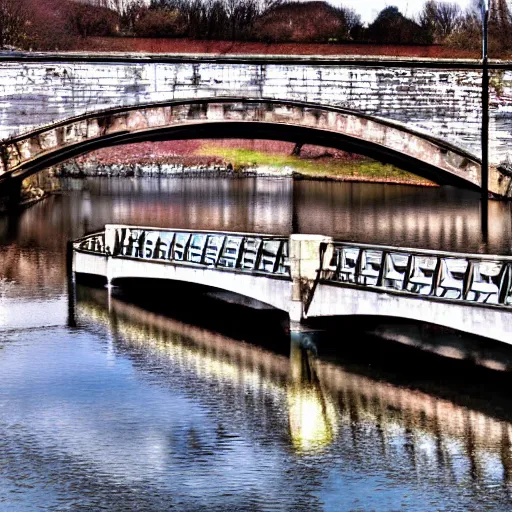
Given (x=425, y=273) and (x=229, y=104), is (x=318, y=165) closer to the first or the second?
(x=229, y=104)

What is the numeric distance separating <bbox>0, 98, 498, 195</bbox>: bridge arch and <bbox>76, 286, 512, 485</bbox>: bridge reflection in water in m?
20.2

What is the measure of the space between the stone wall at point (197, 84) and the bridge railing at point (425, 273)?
73.1ft

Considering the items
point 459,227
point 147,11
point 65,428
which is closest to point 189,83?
point 459,227

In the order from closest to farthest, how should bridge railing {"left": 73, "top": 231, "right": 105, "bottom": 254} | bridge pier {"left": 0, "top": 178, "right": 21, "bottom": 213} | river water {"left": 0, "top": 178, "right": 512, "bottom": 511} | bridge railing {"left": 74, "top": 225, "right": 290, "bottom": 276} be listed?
river water {"left": 0, "top": 178, "right": 512, "bottom": 511}
bridge railing {"left": 74, "top": 225, "right": 290, "bottom": 276}
bridge railing {"left": 73, "top": 231, "right": 105, "bottom": 254}
bridge pier {"left": 0, "top": 178, "right": 21, "bottom": 213}

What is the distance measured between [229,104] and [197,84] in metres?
1.23

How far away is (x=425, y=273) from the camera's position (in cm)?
2527

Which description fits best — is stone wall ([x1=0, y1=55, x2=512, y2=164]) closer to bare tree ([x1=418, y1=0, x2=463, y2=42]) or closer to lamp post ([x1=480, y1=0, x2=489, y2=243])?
lamp post ([x1=480, y1=0, x2=489, y2=243])

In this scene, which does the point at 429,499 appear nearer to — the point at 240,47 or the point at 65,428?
the point at 65,428

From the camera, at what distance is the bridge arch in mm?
48344

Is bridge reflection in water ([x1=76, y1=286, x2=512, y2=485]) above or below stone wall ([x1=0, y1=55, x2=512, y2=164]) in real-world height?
below

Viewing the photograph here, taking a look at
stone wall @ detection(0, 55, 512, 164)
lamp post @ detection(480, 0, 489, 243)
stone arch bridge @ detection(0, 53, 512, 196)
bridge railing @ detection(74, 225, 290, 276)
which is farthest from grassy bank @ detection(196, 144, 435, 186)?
bridge railing @ detection(74, 225, 290, 276)

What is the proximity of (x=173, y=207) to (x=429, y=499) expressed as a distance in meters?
45.2

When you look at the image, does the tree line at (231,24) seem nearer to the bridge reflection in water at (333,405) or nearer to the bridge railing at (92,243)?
the bridge railing at (92,243)

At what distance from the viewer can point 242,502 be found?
17562mm
